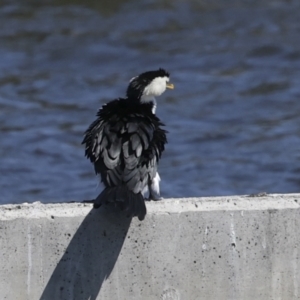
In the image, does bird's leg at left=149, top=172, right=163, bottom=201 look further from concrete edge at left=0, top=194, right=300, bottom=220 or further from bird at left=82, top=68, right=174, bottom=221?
concrete edge at left=0, top=194, right=300, bottom=220

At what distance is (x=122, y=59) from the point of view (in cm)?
1605

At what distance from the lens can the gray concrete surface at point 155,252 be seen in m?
4.93

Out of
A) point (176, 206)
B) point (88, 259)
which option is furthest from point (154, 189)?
point (88, 259)

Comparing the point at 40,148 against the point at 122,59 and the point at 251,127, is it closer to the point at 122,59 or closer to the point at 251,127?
the point at 251,127

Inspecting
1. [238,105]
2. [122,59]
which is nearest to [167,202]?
[238,105]

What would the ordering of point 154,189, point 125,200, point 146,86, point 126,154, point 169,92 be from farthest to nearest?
point 169,92 < point 146,86 < point 154,189 < point 126,154 < point 125,200

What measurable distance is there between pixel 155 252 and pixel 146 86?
1.74 meters

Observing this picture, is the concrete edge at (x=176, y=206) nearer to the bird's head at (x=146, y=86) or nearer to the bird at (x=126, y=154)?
the bird at (x=126, y=154)

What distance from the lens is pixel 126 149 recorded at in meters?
5.32

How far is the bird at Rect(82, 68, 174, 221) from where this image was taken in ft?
16.3

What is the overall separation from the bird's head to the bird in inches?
15.2

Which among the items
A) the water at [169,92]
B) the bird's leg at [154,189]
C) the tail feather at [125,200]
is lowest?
the tail feather at [125,200]

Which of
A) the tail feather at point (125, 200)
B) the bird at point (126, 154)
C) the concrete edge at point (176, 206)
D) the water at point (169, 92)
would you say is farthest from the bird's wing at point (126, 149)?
the water at point (169, 92)

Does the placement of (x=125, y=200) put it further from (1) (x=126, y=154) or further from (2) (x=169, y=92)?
(2) (x=169, y=92)
